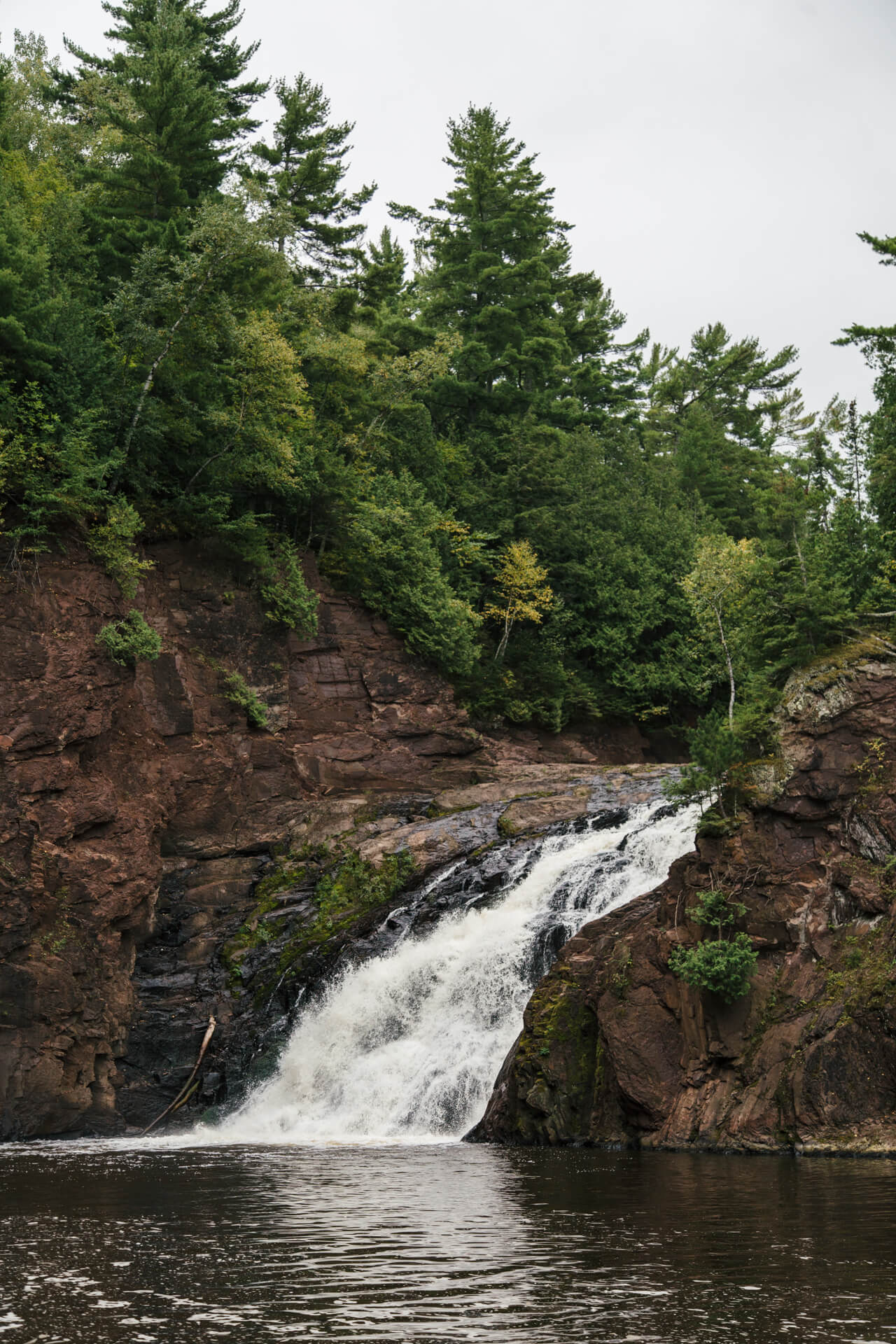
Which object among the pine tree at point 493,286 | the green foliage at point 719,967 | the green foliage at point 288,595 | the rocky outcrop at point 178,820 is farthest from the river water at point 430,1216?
the pine tree at point 493,286

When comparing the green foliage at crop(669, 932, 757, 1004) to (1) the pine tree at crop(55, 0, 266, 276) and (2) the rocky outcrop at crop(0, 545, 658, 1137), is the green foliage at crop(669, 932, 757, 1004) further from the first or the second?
(1) the pine tree at crop(55, 0, 266, 276)

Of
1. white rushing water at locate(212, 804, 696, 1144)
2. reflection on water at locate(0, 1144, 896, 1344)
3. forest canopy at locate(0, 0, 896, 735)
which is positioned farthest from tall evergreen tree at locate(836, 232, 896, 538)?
reflection on water at locate(0, 1144, 896, 1344)

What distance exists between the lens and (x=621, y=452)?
196ft

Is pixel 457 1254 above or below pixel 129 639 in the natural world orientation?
below

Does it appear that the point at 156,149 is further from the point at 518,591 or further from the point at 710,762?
the point at 710,762

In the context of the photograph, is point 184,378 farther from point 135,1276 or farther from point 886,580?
point 135,1276

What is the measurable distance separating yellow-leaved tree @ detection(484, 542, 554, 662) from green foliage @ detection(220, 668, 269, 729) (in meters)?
14.0

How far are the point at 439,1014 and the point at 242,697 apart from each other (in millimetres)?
12868

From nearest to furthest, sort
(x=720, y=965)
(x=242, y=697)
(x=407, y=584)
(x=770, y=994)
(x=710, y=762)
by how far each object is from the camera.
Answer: (x=720, y=965), (x=770, y=994), (x=710, y=762), (x=242, y=697), (x=407, y=584)

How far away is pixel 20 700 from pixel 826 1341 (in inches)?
886

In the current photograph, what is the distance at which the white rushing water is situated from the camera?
2136 cm

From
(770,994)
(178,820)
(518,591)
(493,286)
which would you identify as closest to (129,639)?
(178,820)

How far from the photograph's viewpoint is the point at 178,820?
30531mm

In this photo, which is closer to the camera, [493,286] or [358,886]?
[358,886]
